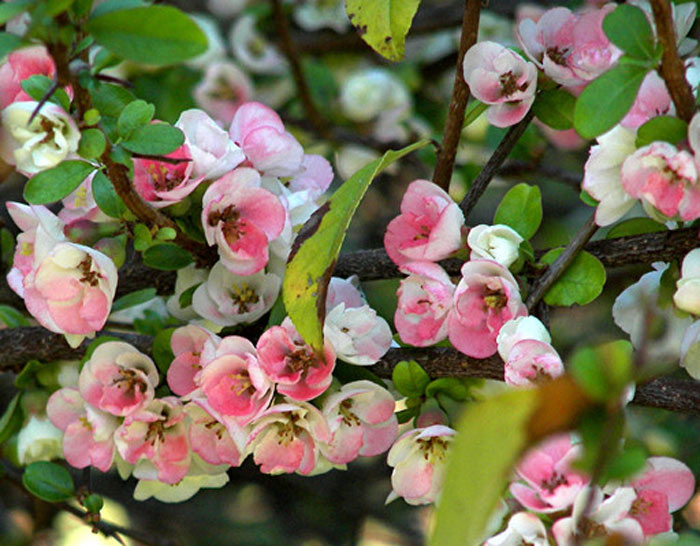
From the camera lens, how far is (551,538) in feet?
1.91

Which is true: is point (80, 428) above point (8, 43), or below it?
below

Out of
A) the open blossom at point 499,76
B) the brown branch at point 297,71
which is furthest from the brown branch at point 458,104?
the brown branch at point 297,71

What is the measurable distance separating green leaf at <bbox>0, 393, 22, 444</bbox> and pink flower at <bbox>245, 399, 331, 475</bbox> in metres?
0.27

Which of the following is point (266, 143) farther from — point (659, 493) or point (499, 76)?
point (659, 493)

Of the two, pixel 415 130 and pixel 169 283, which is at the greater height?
pixel 169 283

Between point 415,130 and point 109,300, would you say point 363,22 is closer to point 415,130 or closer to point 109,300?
point 109,300

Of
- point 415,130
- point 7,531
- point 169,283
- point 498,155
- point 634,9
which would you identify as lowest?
point 7,531

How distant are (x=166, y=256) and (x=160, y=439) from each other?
0.14 m

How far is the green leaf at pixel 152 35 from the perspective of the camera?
19.9 inches

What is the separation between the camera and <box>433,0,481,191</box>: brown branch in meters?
0.70

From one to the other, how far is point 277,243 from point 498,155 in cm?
18

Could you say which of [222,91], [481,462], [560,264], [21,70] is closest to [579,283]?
[560,264]

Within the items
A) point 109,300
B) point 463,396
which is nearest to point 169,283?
point 109,300

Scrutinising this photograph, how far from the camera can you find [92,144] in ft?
1.92
